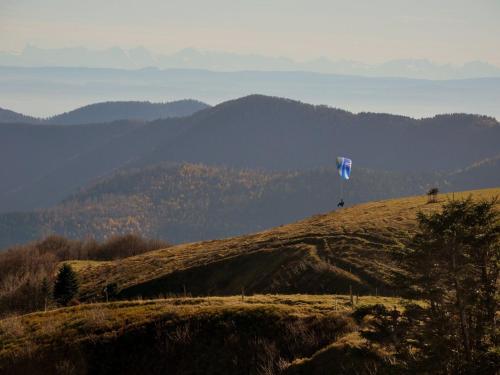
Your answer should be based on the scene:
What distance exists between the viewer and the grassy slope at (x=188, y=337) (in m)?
31.7

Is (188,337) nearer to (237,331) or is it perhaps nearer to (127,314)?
(237,331)

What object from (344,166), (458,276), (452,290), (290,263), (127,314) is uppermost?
(344,166)

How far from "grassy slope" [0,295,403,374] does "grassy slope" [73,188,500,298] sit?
14450 millimetres

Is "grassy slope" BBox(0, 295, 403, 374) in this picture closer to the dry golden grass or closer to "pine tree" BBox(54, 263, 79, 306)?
the dry golden grass

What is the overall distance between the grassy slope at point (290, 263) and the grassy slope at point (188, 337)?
14450 mm

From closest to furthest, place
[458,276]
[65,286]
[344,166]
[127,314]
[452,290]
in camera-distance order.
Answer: [458,276]
[452,290]
[127,314]
[65,286]
[344,166]

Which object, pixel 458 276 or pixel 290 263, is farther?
pixel 290 263

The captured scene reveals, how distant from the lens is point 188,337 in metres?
34.9

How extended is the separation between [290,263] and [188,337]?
2737 cm

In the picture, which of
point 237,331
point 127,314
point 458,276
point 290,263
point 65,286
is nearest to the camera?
point 458,276

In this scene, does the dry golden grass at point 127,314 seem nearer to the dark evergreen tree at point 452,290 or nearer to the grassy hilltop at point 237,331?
the grassy hilltop at point 237,331

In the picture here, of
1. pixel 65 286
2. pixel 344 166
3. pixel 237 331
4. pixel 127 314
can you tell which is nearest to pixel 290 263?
pixel 344 166

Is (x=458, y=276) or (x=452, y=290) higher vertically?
(x=458, y=276)

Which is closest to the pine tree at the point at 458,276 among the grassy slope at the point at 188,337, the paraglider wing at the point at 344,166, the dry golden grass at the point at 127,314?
the grassy slope at the point at 188,337
